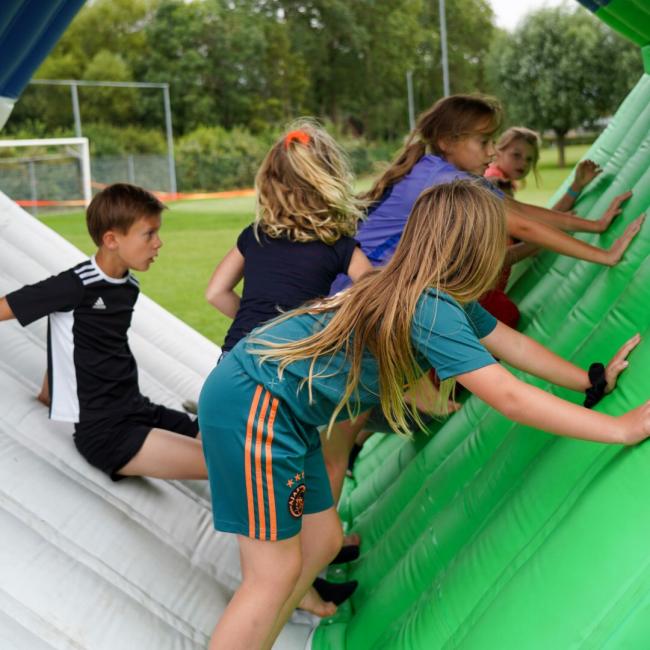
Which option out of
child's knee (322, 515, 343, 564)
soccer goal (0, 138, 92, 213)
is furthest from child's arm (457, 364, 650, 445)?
soccer goal (0, 138, 92, 213)

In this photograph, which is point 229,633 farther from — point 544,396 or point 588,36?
point 588,36

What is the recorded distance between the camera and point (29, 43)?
3393 millimetres

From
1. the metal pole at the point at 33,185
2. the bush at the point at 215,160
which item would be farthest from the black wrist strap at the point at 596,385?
the bush at the point at 215,160

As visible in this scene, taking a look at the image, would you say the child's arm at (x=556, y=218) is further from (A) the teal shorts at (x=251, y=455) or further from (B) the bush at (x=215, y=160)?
(B) the bush at (x=215, y=160)

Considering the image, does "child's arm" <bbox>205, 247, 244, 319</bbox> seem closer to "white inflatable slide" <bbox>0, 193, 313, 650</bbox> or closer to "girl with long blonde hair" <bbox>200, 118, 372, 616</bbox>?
"girl with long blonde hair" <bbox>200, 118, 372, 616</bbox>

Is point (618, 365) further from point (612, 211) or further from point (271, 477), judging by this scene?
point (612, 211)

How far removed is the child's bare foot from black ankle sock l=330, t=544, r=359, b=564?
12.8 inches

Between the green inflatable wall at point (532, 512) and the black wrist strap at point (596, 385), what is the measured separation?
36 mm

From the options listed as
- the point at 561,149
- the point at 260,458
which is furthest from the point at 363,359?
the point at 561,149

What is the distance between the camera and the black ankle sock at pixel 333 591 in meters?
2.38

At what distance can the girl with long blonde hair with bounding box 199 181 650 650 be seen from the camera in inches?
63.4

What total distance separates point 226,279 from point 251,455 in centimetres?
77

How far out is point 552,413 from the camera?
1579mm

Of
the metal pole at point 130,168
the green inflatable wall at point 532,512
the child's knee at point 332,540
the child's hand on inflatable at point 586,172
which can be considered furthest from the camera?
the metal pole at point 130,168
